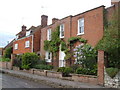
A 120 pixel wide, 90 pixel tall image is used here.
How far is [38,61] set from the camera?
26500 mm

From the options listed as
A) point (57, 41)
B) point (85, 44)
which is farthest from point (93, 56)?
point (57, 41)

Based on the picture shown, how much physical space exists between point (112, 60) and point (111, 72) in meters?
1.62

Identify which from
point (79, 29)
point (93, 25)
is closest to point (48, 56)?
point (79, 29)

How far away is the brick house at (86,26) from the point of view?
19.4 m

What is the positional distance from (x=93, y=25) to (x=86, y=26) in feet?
3.81

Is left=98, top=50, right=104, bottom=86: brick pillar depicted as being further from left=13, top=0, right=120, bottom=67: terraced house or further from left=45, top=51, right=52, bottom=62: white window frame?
left=45, top=51, right=52, bottom=62: white window frame

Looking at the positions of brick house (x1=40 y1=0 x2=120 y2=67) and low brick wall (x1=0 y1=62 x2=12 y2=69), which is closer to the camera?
brick house (x1=40 y1=0 x2=120 y2=67)

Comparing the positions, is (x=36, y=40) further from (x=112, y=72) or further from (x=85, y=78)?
(x=112, y=72)

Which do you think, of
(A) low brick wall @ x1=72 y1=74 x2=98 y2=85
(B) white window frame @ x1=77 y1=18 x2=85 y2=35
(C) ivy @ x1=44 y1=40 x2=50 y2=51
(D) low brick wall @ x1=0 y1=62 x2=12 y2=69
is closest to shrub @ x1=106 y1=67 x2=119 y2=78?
(A) low brick wall @ x1=72 y1=74 x2=98 y2=85

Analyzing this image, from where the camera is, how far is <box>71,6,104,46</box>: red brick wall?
1966 cm

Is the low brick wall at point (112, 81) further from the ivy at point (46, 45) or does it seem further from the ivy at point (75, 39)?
the ivy at point (46, 45)

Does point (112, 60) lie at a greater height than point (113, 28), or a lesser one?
lesser

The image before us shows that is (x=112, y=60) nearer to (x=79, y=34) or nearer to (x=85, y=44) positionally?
(x=85, y=44)

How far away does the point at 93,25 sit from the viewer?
20.6 meters
